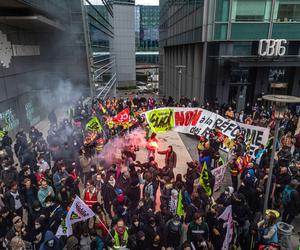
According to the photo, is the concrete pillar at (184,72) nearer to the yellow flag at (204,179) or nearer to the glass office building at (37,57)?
the glass office building at (37,57)

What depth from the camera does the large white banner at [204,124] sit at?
9.73 metres

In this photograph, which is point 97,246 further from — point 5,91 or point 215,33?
point 215,33

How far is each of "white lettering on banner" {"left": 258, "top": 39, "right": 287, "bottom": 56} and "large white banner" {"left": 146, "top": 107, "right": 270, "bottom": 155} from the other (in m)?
8.56

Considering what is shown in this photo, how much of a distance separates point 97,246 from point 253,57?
1628 cm

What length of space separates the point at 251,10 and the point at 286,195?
15.4m

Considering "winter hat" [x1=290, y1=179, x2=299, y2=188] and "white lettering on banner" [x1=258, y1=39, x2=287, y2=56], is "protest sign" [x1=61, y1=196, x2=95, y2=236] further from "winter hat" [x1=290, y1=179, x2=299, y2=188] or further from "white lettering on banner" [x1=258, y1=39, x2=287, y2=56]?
"white lettering on banner" [x1=258, y1=39, x2=287, y2=56]

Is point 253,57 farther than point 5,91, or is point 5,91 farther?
point 253,57

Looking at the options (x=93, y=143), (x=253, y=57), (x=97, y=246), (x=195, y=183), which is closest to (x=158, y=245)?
(x=97, y=246)

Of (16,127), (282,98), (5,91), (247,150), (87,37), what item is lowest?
(16,127)

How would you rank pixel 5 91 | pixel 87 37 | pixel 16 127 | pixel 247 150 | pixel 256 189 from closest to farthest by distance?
pixel 256 189
pixel 247 150
pixel 5 91
pixel 16 127
pixel 87 37

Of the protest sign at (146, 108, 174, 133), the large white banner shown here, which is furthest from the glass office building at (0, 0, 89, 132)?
the large white banner

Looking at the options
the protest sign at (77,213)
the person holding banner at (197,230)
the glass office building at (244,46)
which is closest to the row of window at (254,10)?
the glass office building at (244,46)

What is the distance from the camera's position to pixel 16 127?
619 inches

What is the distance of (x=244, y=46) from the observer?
19.0 metres
